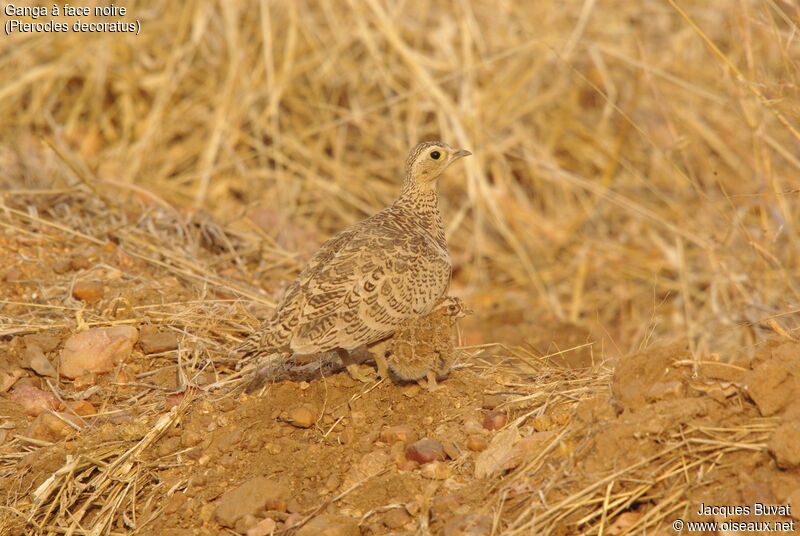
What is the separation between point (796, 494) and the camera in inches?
126

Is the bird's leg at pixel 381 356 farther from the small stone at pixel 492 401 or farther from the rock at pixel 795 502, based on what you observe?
the rock at pixel 795 502

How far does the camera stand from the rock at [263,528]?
362cm

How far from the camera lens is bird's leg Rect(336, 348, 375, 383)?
4500 millimetres

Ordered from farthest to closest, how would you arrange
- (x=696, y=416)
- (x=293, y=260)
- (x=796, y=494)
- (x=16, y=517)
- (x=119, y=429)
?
1. (x=293, y=260)
2. (x=119, y=429)
3. (x=16, y=517)
4. (x=696, y=416)
5. (x=796, y=494)

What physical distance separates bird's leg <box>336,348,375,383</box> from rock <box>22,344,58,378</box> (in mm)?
1448

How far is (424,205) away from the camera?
17.2 feet

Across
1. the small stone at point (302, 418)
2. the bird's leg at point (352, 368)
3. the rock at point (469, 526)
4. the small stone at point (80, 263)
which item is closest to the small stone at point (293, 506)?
the small stone at point (302, 418)

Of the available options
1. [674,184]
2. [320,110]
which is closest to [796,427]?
[674,184]

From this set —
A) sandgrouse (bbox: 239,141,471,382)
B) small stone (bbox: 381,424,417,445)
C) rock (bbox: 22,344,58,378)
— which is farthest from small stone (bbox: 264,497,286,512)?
rock (bbox: 22,344,58,378)

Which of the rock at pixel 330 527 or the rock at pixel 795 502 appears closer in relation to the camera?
the rock at pixel 795 502

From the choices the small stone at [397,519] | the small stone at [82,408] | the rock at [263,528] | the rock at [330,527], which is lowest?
the small stone at [82,408]

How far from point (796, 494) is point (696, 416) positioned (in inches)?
17.7

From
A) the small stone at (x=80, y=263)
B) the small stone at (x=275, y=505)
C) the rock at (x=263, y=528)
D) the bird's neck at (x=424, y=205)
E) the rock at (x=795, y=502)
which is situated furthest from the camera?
the small stone at (x=80, y=263)

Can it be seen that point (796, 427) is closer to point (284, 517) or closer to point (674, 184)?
point (284, 517)
